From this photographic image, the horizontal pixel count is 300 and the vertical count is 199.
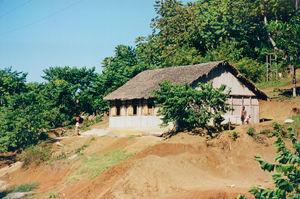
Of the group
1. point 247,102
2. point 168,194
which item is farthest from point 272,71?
point 168,194

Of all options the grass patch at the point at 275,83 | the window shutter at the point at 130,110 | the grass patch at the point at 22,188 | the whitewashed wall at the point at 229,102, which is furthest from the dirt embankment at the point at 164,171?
the grass patch at the point at 275,83

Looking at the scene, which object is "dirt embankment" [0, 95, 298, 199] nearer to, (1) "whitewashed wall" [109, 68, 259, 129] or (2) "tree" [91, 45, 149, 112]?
(1) "whitewashed wall" [109, 68, 259, 129]

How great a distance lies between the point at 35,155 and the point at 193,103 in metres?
12.4

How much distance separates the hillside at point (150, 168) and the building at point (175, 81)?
228cm

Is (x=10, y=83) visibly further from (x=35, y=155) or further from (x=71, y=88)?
(x=35, y=155)

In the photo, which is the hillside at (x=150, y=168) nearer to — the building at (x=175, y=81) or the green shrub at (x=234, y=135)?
the green shrub at (x=234, y=135)

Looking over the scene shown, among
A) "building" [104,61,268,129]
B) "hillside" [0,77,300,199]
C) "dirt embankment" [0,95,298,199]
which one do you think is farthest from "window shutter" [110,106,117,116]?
"dirt embankment" [0,95,298,199]

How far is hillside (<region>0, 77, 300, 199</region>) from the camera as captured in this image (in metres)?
11.7

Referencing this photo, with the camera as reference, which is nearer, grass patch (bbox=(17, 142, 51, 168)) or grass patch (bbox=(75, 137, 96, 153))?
grass patch (bbox=(75, 137, 96, 153))

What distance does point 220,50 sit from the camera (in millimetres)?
35094

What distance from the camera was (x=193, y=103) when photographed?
58.4 feet

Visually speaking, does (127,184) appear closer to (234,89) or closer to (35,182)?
(35,182)

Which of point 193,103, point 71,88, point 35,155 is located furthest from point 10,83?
point 193,103

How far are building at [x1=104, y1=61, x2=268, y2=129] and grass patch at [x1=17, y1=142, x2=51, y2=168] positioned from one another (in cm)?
600
